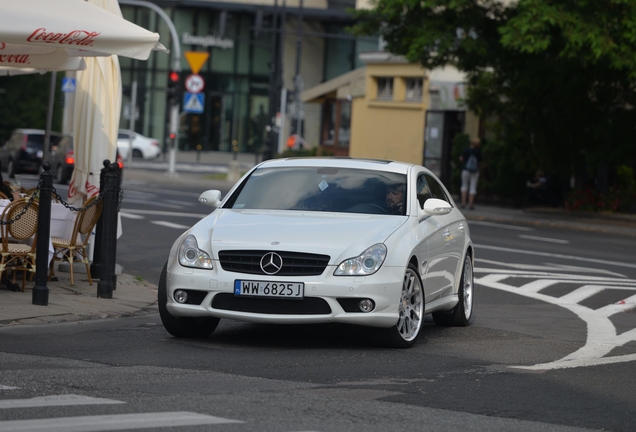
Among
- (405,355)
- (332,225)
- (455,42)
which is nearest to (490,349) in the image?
(405,355)

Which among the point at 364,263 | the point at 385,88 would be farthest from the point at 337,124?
the point at 364,263

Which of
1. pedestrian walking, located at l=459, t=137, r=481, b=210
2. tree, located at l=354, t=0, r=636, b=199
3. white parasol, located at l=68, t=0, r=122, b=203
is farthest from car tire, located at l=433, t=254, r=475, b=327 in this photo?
pedestrian walking, located at l=459, t=137, r=481, b=210

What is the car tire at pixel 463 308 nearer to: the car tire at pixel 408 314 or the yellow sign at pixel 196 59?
the car tire at pixel 408 314

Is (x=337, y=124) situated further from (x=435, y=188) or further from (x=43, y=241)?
(x=43, y=241)

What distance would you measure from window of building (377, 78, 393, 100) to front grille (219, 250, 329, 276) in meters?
32.2

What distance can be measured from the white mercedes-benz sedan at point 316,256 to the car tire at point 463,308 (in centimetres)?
47

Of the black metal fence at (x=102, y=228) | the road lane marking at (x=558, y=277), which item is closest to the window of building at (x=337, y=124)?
the road lane marking at (x=558, y=277)

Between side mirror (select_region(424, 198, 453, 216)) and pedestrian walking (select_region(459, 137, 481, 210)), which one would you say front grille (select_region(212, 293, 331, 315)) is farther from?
pedestrian walking (select_region(459, 137, 481, 210))

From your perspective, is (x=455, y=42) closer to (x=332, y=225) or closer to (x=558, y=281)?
(x=558, y=281)

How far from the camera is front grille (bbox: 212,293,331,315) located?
27.7ft

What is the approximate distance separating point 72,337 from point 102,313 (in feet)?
4.95

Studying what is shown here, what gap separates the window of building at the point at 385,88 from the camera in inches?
1601

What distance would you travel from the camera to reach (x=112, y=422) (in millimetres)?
5773

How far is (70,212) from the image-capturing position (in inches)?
493
